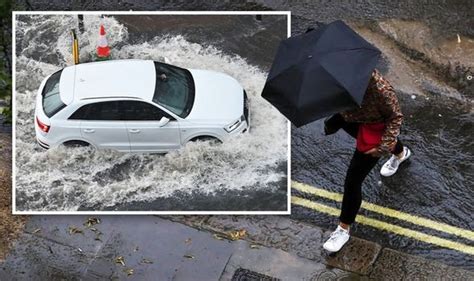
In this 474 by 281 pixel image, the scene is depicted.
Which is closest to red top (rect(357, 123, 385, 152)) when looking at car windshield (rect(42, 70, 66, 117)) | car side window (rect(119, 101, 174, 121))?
car side window (rect(119, 101, 174, 121))

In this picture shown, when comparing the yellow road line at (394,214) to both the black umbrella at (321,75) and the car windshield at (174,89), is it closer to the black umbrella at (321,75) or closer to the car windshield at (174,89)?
the car windshield at (174,89)

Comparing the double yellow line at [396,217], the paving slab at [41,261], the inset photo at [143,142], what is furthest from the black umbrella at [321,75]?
the paving slab at [41,261]

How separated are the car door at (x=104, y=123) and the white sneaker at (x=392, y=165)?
8.95ft

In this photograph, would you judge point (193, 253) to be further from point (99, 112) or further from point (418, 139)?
point (418, 139)

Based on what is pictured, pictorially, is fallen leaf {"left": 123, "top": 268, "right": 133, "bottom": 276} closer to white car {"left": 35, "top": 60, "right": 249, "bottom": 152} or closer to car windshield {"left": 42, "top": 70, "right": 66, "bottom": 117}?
white car {"left": 35, "top": 60, "right": 249, "bottom": 152}

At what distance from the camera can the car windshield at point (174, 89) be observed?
27.0 ft

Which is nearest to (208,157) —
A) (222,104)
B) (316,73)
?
(222,104)

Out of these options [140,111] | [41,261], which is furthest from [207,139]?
[41,261]

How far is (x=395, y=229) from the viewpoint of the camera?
8164 mm

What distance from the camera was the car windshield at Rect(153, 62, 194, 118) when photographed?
8.23 m

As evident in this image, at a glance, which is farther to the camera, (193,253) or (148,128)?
(148,128)

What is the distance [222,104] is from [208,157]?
572mm

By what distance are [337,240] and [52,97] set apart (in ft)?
10.6

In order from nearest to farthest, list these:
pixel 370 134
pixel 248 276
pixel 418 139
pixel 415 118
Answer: pixel 370 134 → pixel 248 276 → pixel 418 139 → pixel 415 118
